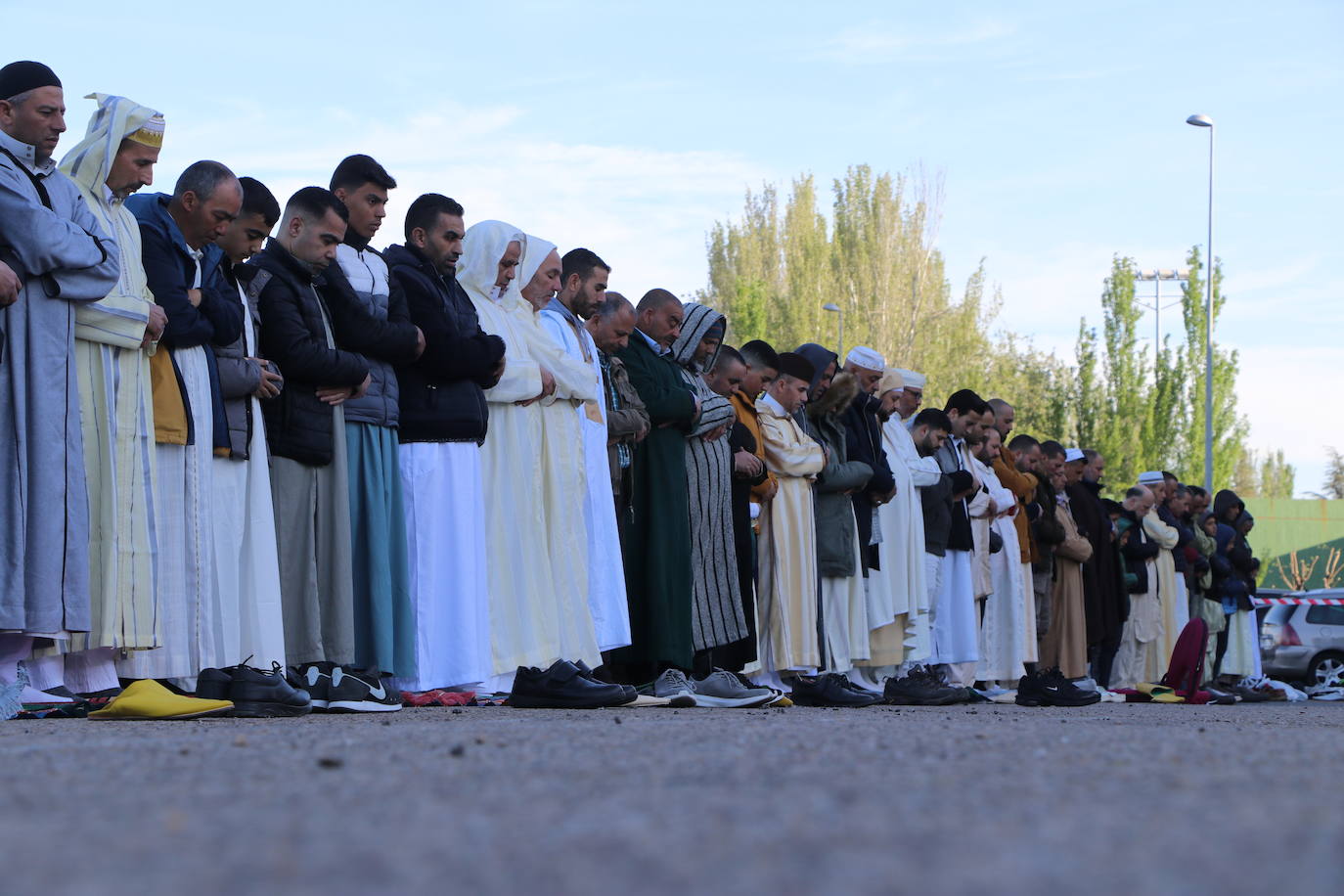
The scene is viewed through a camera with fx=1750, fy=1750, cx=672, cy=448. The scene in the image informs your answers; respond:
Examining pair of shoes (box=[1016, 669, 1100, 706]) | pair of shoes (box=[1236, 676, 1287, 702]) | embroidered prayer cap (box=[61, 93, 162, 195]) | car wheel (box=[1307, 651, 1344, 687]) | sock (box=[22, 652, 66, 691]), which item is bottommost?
car wheel (box=[1307, 651, 1344, 687])

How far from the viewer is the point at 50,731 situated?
5.26 m

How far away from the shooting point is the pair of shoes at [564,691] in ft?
24.7

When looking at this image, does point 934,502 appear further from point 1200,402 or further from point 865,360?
point 1200,402

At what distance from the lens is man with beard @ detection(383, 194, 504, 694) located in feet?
25.9

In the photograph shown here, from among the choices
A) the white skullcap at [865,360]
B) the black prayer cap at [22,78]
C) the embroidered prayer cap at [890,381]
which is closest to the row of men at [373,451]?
the black prayer cap at [22,78]

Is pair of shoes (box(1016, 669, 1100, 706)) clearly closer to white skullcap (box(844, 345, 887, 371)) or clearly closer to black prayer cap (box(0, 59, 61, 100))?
white skullcap (box(844, 345, 887, 371))

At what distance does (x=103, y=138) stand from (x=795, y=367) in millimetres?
5097

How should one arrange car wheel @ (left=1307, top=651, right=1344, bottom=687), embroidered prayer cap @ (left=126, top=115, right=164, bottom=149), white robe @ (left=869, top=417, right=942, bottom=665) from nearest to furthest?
embroidered prayer cap @ (left=126, top=115, right=164, bottom=149) → white robe @ (left=869, top=417, right=942, bottom=665) → car wheel @ (left=1307, top=651, right=1344, bottom=687)

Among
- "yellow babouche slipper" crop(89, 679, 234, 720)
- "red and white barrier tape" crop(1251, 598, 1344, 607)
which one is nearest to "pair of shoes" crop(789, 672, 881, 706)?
"yellow babouche slipper" crop(89, 679, 234, 720)

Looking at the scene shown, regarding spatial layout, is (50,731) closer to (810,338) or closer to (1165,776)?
(1165,776)

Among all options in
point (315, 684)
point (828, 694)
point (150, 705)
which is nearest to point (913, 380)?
point (828, 694)

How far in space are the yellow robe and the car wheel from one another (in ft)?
50.9

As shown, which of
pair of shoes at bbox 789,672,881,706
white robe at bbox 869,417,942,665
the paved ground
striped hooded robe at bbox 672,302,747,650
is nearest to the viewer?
the paved ground

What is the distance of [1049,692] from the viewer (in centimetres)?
1223
